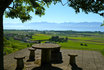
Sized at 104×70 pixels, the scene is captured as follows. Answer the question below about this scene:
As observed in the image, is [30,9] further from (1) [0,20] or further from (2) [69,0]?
(2) [69,0]

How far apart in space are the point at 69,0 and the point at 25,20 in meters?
5.07

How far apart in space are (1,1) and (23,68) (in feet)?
12.6

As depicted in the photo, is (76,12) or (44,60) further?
(44,60)

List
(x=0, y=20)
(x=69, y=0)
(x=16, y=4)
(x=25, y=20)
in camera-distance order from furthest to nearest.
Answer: (x=25, y=20) → (x=16, y=4) → (x=0, y=20) → (x=69, y=0)

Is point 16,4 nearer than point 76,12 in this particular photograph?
No

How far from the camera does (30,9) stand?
29.4ft

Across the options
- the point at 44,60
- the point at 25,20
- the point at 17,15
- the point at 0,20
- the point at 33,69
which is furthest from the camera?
the point at 25,20

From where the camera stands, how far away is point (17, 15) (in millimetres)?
8719

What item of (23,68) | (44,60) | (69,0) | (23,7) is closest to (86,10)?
(69,0)

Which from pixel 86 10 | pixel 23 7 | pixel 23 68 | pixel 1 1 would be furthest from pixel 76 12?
pixel 23 7

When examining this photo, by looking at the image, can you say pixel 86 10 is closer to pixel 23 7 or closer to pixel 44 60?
pixel 44 60

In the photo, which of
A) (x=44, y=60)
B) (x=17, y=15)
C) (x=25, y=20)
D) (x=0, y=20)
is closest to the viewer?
(x=0, y=20)

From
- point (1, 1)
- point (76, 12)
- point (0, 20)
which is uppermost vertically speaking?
point (1, 1)

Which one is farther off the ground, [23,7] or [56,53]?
[23,7]
